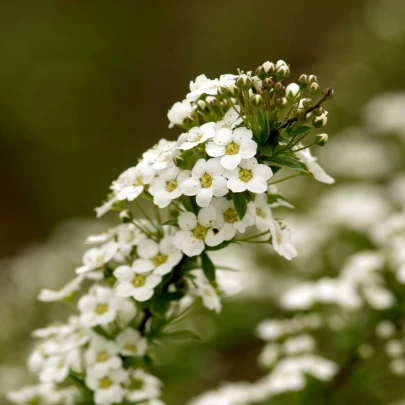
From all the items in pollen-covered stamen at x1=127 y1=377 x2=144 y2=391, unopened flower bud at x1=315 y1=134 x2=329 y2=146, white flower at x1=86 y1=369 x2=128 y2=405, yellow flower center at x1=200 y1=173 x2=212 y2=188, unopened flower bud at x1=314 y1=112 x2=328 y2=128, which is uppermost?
unopened flower bud at x1=315 y1=134 x2=329 y2=146

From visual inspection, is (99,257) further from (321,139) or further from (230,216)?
(321,139)

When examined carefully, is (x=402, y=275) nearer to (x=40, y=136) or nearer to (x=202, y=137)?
(x=202, y=137)

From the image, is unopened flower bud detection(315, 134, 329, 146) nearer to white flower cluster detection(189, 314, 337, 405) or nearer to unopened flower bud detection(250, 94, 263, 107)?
unopened flower bud detection(250, 94, 263, 107)

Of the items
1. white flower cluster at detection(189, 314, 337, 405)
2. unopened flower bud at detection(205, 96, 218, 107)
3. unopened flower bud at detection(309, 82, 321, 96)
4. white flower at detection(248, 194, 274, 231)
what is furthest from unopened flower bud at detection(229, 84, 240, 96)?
white flower cluster at detection(189, 314, 337, 405)

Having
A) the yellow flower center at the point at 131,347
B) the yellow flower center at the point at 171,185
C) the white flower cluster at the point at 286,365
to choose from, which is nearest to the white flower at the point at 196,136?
the yellow flower center at the point at 171,185

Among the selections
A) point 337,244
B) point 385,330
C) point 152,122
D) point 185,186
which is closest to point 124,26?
point 152,122

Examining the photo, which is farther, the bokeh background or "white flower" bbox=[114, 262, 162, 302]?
the bokeh background

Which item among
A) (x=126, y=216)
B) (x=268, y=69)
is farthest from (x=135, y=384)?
(x=268, y=69)
